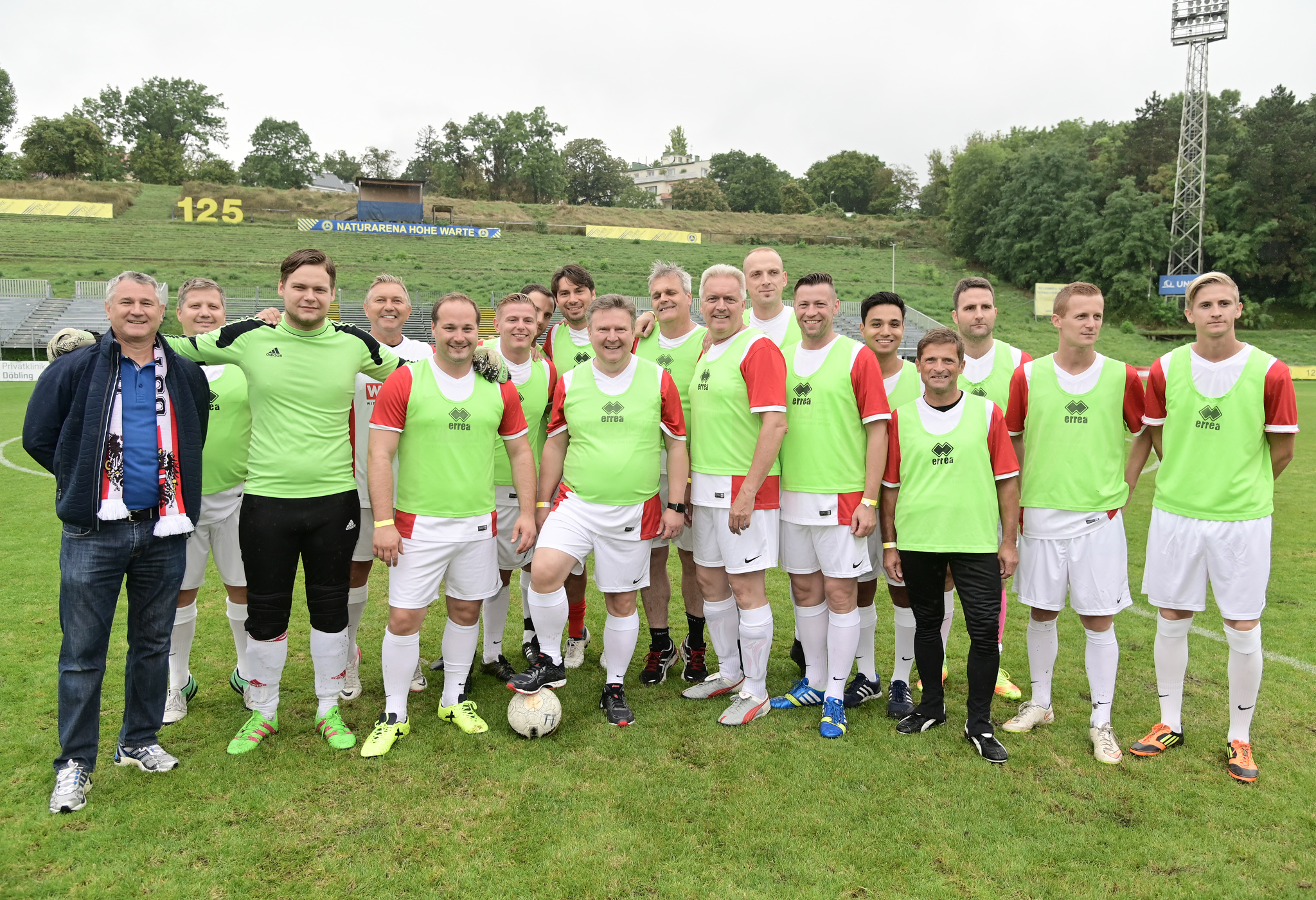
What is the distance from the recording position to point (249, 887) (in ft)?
10.7

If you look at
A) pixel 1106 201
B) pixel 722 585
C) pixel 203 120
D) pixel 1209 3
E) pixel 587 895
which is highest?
pixel 203 120

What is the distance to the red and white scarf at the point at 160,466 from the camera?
12.3 ft

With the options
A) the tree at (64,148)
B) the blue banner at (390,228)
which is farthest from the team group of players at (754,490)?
the tree at (64,148)

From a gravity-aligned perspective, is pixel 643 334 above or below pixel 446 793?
above

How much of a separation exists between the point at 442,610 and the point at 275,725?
2.42 metres

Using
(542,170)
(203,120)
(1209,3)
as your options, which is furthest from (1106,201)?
(203,120)

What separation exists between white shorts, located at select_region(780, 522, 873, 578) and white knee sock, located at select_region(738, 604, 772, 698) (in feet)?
1.12

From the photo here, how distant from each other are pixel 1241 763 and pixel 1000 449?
200 cm

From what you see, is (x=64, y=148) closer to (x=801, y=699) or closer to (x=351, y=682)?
(x=351, y=682)

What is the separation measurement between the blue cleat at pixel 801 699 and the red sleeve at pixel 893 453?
4.70 ft

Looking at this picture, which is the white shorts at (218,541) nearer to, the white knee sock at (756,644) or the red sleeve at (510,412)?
the red sleeve at (510,412)

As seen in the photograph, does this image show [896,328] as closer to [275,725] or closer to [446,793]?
[446,793]

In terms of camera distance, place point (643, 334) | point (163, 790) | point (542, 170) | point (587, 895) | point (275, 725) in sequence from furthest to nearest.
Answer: point (542, 170) → point (643, 334) → point (275, 725) → point (163, 790) → point (587, 895)

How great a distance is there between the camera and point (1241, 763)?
4125mm
